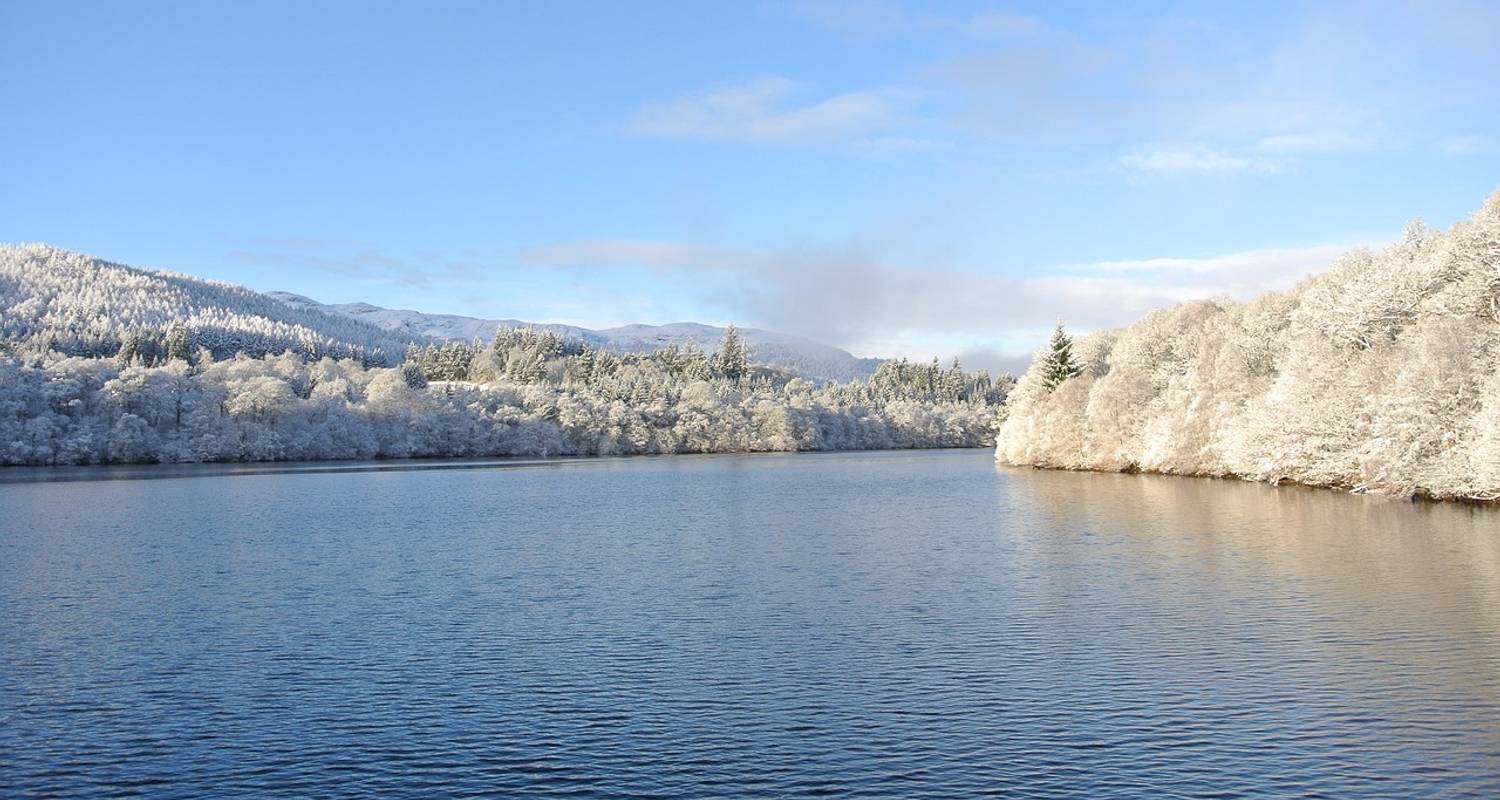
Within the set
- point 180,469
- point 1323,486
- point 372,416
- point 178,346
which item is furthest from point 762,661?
point 178,346

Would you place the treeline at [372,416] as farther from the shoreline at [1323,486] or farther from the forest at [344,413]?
the shoreline at [1323,486]

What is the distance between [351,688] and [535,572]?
14236 millimetres

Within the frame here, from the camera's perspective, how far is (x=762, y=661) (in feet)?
74.3

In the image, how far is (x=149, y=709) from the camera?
19328 millimetres

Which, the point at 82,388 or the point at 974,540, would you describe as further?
the point at 82,388

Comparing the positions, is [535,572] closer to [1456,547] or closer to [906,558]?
[906,558]

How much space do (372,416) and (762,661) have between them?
129 m

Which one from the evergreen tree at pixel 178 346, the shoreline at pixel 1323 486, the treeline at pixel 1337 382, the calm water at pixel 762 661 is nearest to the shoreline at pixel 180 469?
the calm water at pixel 762 661

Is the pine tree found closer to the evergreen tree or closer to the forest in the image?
the forest

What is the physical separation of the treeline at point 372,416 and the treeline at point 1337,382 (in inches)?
3296

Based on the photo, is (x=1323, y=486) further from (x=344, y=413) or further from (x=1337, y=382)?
(x=344, y=413)

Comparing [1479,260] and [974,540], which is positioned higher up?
[1479,260]

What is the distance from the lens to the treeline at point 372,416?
112188mm

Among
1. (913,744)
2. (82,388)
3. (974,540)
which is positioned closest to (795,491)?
(974,540)
